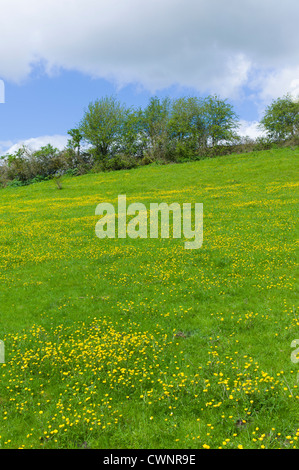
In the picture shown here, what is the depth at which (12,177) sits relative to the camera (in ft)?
216

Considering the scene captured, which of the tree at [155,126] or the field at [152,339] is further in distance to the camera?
the tree at [155,126]

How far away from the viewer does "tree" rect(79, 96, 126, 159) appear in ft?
222

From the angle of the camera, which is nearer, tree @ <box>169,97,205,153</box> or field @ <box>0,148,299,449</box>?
field @ <box>0,148,299,449</box>

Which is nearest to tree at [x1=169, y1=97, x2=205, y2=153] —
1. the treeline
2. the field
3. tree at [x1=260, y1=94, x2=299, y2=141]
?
the treeline

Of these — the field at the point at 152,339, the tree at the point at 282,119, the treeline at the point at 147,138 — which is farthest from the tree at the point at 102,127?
the field at the point at 152,339

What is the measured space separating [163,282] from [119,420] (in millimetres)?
7366

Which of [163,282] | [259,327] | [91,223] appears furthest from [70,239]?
[259,327]

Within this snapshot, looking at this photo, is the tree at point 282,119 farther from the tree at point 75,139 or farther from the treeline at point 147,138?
the tree at point 75,139

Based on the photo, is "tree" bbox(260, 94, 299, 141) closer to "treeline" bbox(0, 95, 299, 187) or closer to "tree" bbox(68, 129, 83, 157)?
"treeline" bbox(0, 95, 299, 187)

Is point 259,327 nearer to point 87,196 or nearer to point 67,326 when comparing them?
point 67,326

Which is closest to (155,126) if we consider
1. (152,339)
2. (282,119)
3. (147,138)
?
(147,138)

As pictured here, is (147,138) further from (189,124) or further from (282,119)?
(282,119)

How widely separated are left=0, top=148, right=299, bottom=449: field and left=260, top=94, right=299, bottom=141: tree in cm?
4996

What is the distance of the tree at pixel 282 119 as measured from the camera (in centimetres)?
6284
